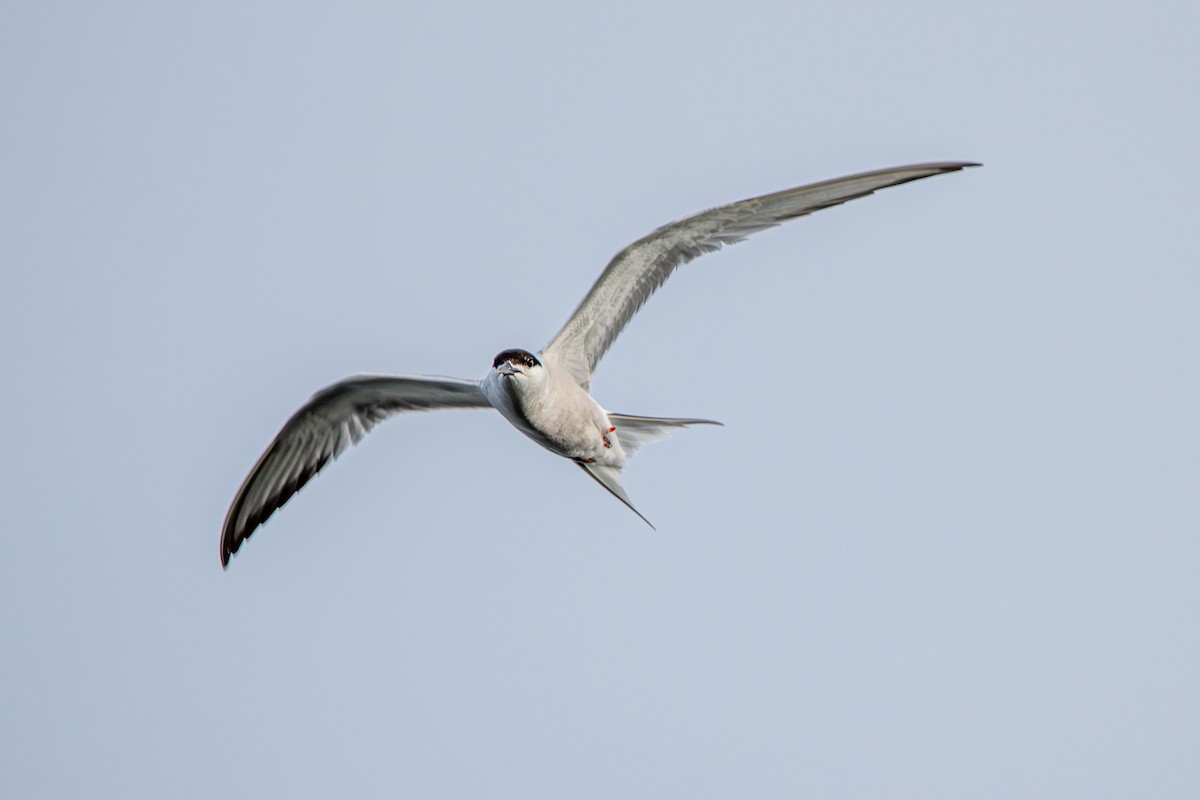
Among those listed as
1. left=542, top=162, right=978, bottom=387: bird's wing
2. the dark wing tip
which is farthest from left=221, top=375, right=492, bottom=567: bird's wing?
left=542, top=162, right=978, bottom=387: bird's wing

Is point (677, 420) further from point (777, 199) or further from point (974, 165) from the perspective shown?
point (974, 165)

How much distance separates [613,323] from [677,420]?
2.81 feet

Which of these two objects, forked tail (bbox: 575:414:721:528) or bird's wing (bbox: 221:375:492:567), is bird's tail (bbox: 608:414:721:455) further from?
bird's wing (bbox: 221:375:492:567)

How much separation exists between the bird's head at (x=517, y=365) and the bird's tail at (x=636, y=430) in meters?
1.17

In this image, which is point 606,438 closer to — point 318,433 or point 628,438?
point 628,438

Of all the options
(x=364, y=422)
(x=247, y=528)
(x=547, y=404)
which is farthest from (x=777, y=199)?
(x=247, y=528)

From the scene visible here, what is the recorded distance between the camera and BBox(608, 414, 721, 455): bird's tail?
10.7 meters

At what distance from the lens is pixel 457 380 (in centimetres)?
1038

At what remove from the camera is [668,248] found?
32.9ft

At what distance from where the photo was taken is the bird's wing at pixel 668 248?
9.22 m

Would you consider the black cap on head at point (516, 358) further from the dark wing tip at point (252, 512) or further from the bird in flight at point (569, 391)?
the dark wing tip at point (252, 512)

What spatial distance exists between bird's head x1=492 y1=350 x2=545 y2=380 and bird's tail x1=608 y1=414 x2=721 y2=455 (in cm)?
117

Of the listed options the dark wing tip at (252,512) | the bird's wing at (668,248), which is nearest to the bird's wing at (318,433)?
the dark wing tip at (252,512)

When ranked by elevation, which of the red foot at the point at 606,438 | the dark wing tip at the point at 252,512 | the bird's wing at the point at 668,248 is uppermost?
the bird's wing at the point at 668,248
